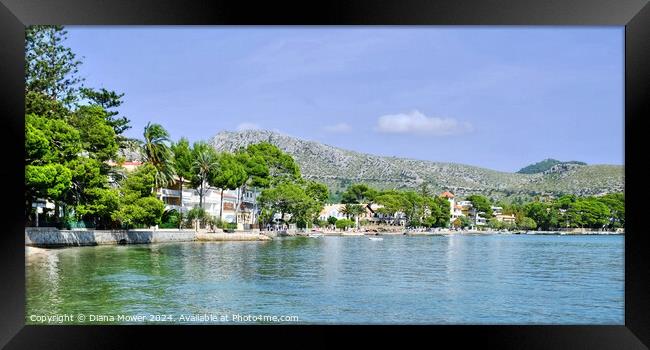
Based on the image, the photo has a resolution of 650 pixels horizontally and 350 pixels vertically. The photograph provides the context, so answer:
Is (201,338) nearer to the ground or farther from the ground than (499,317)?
farther from the ground

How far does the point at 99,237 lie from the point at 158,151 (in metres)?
5.37

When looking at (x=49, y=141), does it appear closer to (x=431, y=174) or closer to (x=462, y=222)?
(x=431, y=174)

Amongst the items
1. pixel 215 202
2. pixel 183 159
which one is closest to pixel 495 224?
pixel 215 202

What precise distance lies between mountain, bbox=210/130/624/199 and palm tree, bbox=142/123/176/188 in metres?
7.02

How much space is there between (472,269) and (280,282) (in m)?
6.85

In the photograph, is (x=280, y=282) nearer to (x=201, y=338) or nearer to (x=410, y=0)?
(x=201, y=338)

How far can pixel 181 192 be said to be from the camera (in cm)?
2256

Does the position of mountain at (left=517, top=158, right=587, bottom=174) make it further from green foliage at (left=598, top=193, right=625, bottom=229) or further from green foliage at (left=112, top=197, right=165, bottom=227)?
green foliage at (left=112, top=197, right=165, bottom=227)

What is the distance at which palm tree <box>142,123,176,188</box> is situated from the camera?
807 inches

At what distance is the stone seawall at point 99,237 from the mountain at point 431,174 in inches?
315

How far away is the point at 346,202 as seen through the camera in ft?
112

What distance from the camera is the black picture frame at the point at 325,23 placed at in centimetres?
436
